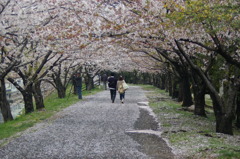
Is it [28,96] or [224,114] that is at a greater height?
[28,96]

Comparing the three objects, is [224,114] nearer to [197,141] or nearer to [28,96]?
[197,141]

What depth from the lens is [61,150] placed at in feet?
33.1

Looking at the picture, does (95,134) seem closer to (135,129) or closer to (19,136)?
(135,129)

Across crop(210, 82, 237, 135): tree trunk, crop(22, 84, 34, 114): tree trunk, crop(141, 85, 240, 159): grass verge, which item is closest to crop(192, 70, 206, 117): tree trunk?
crop(141, 85, 240, 159): grass verge

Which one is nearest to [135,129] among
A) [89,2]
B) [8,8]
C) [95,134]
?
[95,134]

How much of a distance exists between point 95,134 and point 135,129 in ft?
7.05

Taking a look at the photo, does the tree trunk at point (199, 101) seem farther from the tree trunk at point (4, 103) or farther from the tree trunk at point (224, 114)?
the tree trunk at point (4, 103)

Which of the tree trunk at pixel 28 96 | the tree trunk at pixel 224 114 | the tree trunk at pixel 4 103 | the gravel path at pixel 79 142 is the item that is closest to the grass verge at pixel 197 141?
the tree trunk at pixel 224 114

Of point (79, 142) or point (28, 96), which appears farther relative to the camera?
point (28, 96)

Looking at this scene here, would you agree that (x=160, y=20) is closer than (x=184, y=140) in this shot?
No

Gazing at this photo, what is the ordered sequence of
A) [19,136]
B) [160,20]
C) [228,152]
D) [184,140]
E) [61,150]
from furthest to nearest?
[160,20] < [19,136] < [184,140] < [61,150] < [228,152]

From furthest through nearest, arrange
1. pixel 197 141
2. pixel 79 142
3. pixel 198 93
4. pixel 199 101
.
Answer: pixel 199 101, pixel 198 93, pixel 197 141, pixel 79 142

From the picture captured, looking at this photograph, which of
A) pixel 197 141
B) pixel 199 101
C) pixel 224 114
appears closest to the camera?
pixel 197 141

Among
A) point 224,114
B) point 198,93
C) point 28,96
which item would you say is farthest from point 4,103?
point 224,114
